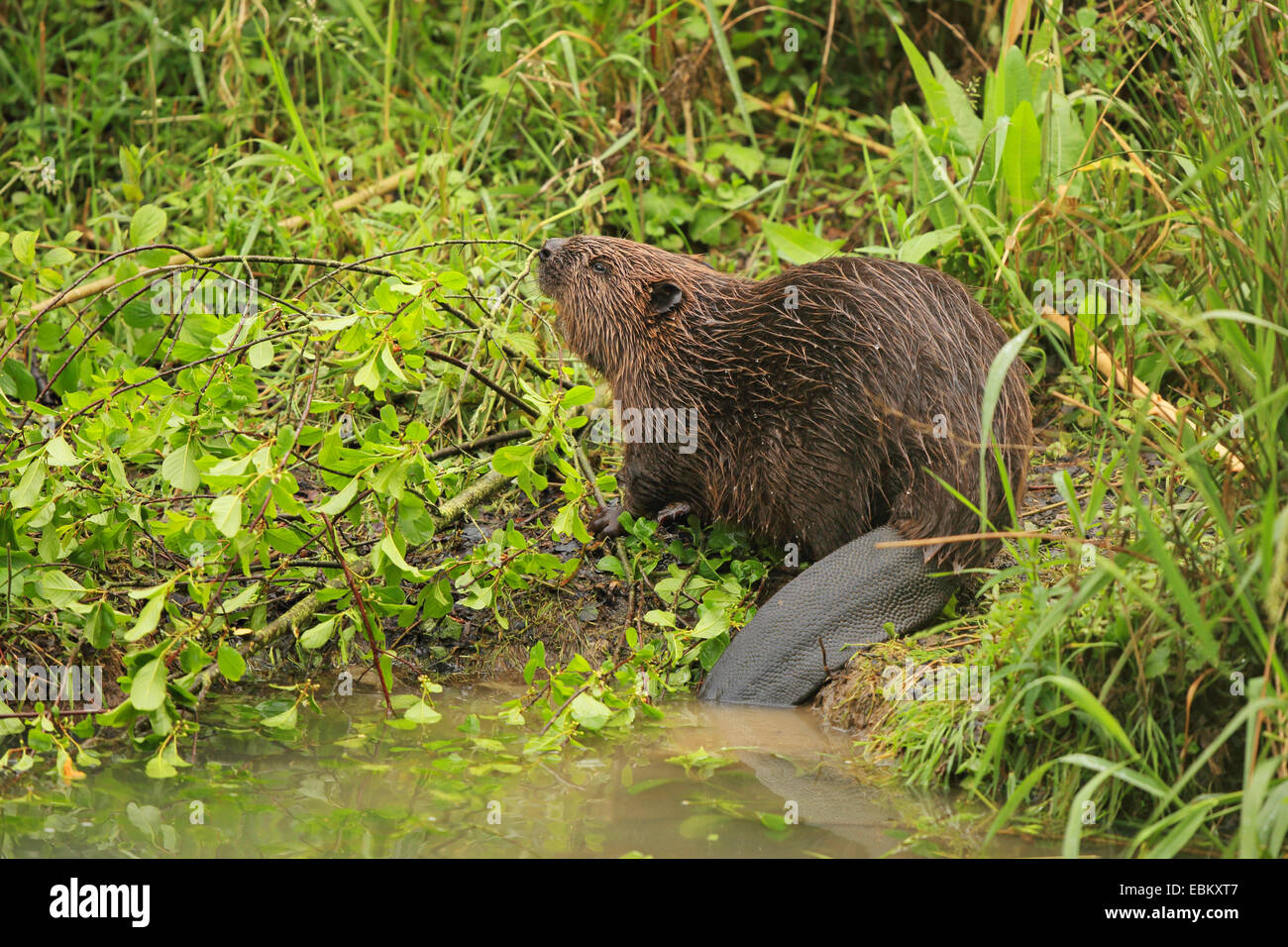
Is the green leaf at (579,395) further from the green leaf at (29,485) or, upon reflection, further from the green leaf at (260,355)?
the green leaf at (29,485)

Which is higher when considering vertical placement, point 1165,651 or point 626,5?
point 626,5

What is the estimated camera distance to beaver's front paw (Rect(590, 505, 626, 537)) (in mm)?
3836

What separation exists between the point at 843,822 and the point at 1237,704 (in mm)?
804

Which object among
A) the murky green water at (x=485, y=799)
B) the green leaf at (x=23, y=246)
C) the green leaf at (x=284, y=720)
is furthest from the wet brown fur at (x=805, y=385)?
the green leaf at (x=23, y=246)

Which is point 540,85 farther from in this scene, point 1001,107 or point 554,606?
point 554,606

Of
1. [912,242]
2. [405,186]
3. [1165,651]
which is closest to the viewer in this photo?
[1165,651]

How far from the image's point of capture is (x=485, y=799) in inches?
105

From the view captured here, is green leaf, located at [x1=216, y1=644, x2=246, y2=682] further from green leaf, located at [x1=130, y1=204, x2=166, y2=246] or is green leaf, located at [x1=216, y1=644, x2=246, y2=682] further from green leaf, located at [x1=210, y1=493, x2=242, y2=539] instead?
green leaf, located at [x1=130, y1=204, x2=166, y2=246]

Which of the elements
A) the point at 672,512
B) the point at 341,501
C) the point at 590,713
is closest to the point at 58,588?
the point at 341,501

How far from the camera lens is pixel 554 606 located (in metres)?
3.71

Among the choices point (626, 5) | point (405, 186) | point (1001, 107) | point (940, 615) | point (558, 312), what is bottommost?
point (940, 615)

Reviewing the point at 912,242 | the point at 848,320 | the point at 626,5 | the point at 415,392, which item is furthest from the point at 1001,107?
the point at 415,392

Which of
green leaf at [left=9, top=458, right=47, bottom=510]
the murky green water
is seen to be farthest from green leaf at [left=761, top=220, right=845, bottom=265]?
green leaf at [left=9, top=458, right=47, bottom=510]

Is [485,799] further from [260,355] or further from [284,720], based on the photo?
[260,355]
